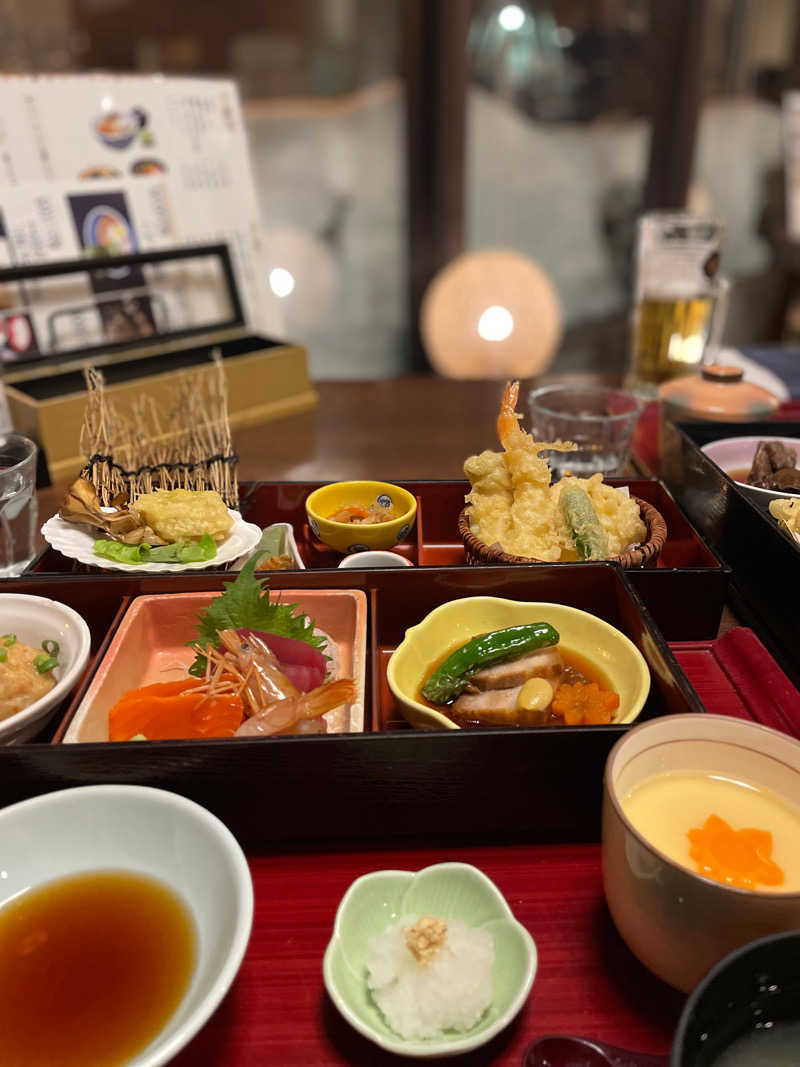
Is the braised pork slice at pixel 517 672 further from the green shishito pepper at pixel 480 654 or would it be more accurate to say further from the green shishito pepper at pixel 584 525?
the green shishito pepper at pixel 584 525

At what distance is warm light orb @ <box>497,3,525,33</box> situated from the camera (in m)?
4.53

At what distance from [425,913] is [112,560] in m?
0.90

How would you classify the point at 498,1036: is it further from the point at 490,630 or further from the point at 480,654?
the point at 490,630

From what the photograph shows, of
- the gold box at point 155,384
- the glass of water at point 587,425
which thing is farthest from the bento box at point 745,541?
the gold box at point 155,384

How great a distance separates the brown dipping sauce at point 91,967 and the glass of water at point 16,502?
2.80 ft

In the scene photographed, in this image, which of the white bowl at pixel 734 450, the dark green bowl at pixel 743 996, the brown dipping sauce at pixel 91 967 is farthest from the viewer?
the white bowl at pixel 734 450

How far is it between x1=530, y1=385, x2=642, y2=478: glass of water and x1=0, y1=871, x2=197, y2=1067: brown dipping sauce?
1.41 metres

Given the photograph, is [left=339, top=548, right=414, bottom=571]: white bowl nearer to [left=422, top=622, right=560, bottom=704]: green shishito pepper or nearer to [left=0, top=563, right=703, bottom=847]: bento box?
[left=422, top=622, right=560, bottom=704]: green shishito pepper

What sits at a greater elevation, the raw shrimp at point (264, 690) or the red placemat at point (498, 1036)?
the raw shrimp at point (264, 690)

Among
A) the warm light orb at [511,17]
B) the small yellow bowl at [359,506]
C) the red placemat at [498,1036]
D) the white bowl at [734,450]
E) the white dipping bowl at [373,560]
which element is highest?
the warm light orb at [511,17]

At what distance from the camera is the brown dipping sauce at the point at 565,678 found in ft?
3.85

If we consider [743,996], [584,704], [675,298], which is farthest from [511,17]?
[743,996]

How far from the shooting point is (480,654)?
1.22 meters

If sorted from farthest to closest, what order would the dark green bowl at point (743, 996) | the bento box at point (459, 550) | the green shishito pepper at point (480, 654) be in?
the bento box at point (459, 550), the green shishito pepper at point (480, 654), the dark green bowl at point (743, 996)
